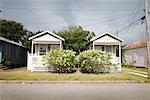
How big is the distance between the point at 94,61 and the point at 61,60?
312cm

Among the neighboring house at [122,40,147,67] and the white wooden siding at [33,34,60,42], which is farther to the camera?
the neighboring house at [122,40,147,67]

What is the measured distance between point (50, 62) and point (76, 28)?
2290 centimetres

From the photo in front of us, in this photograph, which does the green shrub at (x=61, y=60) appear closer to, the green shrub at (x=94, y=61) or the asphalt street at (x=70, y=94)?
the green shrub at (x=94, y=61)

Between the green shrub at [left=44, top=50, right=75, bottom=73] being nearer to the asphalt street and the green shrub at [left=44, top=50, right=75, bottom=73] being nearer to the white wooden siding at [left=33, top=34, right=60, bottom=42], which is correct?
the white wooden siding at [left=33, top=34, right=60, bottom=42]

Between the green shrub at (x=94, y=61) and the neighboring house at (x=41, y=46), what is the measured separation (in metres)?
3.63

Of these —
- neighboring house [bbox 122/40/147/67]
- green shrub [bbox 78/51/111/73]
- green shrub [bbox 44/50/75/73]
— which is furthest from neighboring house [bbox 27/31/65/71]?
neighboring house [bbox 122/40/147/67]

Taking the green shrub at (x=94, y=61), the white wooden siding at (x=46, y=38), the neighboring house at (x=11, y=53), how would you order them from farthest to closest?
the neighboring house at (x=11, y=53), the white wooden siding at (x=46, y=38), the green shrub at (x=94, y=61)

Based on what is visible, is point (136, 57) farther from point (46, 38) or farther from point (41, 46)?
point (46, 38)

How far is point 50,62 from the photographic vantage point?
74.7 ft

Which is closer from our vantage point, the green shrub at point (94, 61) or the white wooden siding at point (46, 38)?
the green shrub at point (94, 61)

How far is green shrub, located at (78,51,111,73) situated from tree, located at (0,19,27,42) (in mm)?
39153

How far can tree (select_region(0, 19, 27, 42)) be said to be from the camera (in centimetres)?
5847

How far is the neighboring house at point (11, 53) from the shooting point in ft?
86.6

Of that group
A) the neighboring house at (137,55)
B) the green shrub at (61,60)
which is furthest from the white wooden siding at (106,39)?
the neighboring house at (137,55)
